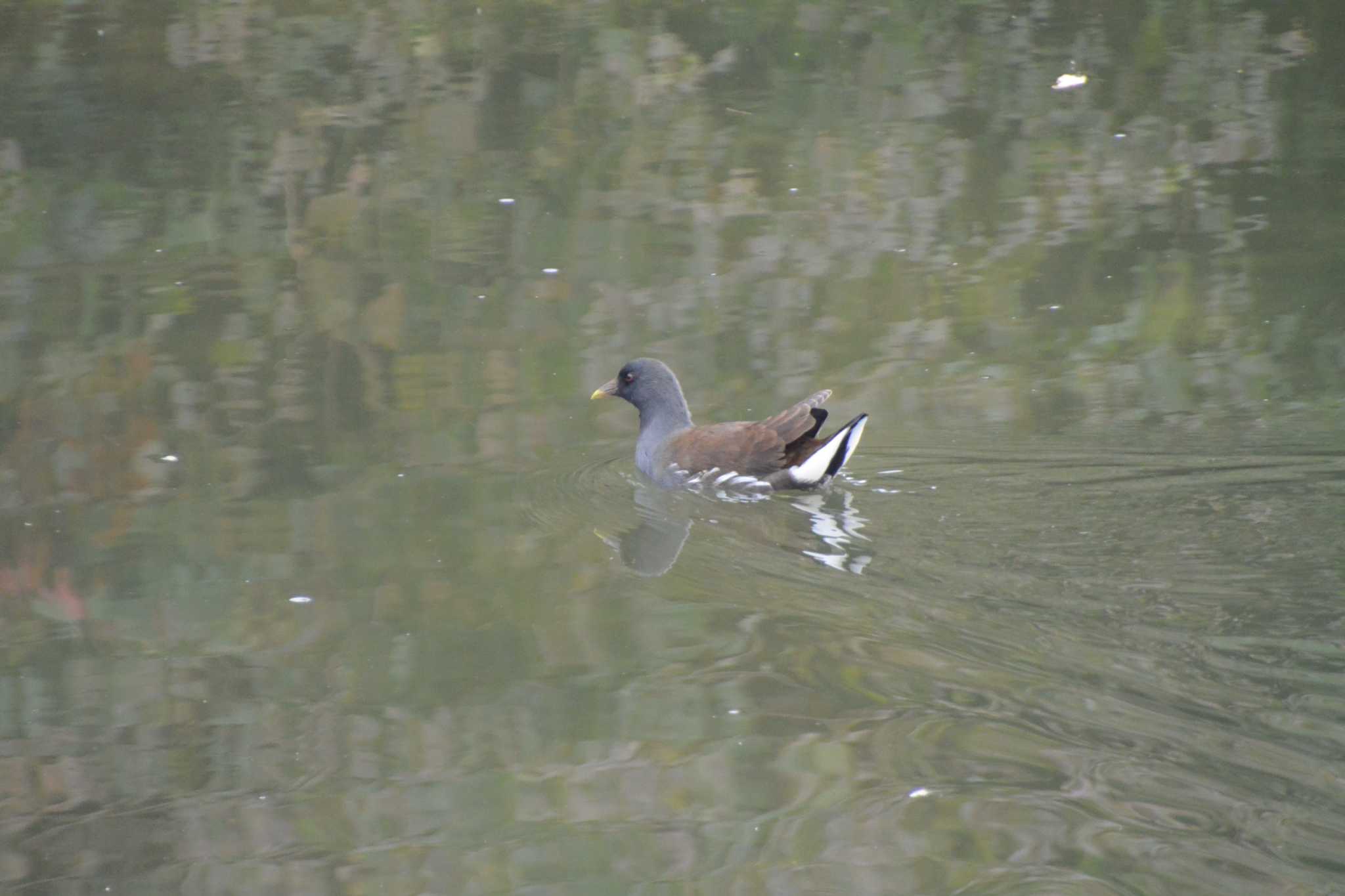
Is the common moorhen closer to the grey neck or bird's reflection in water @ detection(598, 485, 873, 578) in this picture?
the grey neck

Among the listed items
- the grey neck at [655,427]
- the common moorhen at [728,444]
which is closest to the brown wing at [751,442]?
the common moorhen at [728,444]

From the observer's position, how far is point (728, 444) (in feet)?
25.6

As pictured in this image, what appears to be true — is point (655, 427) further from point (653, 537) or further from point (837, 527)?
point (837, 527)

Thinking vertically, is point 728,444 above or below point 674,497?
above

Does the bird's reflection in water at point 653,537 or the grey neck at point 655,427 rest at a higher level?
the grey neck at point 655,427

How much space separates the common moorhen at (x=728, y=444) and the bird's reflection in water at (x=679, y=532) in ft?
0.34

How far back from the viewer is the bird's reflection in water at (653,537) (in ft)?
23.2

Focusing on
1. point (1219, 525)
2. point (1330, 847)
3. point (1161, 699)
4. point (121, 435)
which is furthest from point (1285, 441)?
point (121, 435)

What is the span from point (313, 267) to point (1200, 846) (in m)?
7.78

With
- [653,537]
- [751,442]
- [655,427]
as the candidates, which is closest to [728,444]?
[751,442]

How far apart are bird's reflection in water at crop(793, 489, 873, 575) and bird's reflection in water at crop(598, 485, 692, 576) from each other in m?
0.57

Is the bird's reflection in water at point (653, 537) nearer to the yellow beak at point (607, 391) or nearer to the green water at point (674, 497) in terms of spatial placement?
the green water at point (674, 497)

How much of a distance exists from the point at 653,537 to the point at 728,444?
2.22 feet

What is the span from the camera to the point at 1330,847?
4535 millimetres
